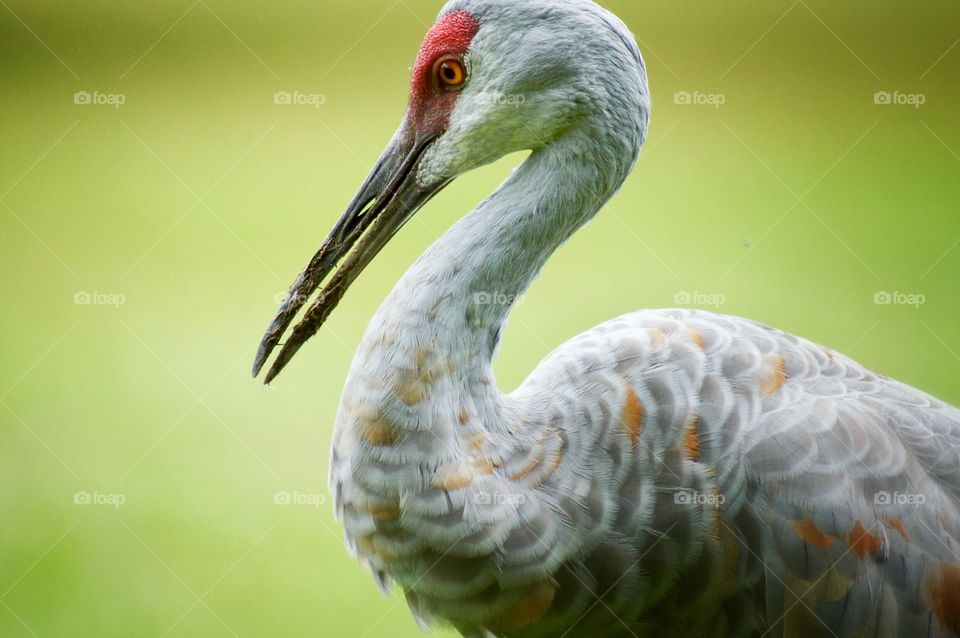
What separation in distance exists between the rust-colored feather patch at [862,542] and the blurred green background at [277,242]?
1614mm

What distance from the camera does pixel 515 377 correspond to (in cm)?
380

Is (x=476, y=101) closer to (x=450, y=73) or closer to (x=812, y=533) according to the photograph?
(x=450, y=73)

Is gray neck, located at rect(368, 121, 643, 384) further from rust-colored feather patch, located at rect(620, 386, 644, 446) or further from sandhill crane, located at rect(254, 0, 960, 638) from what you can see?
rust-colored feather patch, located at rect(620, 386, 644, 446)

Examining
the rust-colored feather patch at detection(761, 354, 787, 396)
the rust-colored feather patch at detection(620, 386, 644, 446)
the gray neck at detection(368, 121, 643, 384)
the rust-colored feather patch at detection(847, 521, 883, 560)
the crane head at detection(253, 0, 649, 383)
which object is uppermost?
the crane head at detection(253, 0, 649, 383)

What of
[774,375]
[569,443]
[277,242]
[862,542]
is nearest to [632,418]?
[569,443]

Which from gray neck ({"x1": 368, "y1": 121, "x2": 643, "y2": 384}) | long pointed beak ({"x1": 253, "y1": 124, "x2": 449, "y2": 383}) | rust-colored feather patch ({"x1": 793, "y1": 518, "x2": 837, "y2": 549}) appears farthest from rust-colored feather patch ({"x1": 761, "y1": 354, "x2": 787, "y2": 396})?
long pointed beak ({"x1": 253, "y1": 124, "x2": 449, "y2": 383})

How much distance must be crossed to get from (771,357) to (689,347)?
14cm

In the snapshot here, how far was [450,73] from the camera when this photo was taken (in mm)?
1536

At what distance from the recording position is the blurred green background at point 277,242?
3092 mm

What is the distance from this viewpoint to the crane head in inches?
58.0

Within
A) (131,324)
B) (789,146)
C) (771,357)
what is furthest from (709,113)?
(771,357)

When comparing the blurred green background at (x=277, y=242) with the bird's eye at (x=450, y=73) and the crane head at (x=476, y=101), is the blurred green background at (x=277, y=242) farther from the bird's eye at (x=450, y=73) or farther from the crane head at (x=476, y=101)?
the bird's eye at (x=450, y=73)

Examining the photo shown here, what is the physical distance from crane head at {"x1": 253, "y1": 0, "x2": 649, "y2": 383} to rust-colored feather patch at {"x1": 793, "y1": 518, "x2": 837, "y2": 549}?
0.64 meters

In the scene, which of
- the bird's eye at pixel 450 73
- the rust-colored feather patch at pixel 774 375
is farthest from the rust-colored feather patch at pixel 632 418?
the bird's eye at pixel 450 73
